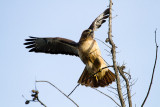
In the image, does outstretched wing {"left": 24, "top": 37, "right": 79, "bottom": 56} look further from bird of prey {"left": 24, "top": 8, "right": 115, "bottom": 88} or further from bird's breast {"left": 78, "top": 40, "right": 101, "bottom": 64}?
bird's breast {"left": 78, "top": 40, "right": 101, "bottom": 64}

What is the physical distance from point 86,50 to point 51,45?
4.73ft

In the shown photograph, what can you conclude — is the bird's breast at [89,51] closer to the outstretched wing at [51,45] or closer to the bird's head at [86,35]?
the bird's head at [86,35]

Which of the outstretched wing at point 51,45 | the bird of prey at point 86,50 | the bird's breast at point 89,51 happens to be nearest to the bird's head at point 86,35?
the bird of prey at point 86,50

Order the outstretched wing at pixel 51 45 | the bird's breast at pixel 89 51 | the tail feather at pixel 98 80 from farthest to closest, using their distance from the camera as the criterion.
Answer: the outstretched wing at pixel 51 45 < the tail feather at pixel 98 80 < the bird's breast at pixel 89 51

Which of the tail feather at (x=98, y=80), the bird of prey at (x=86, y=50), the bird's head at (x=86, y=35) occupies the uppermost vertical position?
the bird's head at (x=86, y=35)

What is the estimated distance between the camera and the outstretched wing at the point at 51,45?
22.9 feet

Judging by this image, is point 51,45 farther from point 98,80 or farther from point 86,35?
point 98,80

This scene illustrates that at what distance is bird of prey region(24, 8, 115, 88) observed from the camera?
5910mm

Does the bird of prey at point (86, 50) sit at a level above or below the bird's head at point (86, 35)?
below

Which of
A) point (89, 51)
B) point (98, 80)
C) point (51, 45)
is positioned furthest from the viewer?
point (51, 45)

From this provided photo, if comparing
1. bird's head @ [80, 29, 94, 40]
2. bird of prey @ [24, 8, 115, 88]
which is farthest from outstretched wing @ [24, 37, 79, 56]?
bird's head @ [80, 29, 94, 40]

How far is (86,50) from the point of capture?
19.6 feet

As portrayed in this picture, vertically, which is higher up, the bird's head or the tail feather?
the bird's head

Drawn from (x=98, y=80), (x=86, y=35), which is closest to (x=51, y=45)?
(x=86, y=35)
